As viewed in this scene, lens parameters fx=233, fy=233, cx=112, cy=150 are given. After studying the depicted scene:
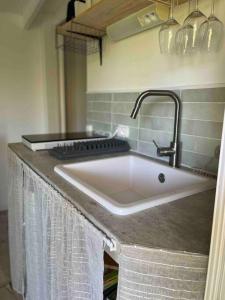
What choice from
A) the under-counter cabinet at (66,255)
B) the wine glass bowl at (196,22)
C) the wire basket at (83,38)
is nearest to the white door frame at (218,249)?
the under-counter cabinet at (66,255)

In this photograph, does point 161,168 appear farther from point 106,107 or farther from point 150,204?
point 106,107

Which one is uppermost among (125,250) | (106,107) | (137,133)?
(106,107)

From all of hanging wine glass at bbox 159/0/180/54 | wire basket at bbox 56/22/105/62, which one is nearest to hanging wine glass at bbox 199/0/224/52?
hanging wine glass at bbox 159/0/180/54

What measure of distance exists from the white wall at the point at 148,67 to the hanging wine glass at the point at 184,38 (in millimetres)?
71

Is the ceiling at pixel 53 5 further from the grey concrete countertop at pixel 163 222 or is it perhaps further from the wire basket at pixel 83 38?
the grey concrete countertop at pixel 163 222

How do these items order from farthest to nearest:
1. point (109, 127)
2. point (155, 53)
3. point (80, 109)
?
point (80, 109) < point (109, 127) < point (155, 53)

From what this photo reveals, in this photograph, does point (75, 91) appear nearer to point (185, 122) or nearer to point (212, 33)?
point (185, 122)

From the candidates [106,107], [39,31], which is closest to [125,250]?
[106,107]

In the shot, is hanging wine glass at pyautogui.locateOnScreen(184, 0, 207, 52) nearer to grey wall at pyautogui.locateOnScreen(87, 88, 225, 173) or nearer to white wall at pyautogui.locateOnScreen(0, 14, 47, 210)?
grey wall at pyautogui.locateOnScreen(87, 88, 225, 173)

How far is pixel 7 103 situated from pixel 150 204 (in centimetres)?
222

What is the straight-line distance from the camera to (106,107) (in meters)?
1.66

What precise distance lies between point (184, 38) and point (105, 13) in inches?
21.7

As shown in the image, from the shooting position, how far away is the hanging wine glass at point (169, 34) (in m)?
1.00

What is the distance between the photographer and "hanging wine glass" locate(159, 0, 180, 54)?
100 centimetres
